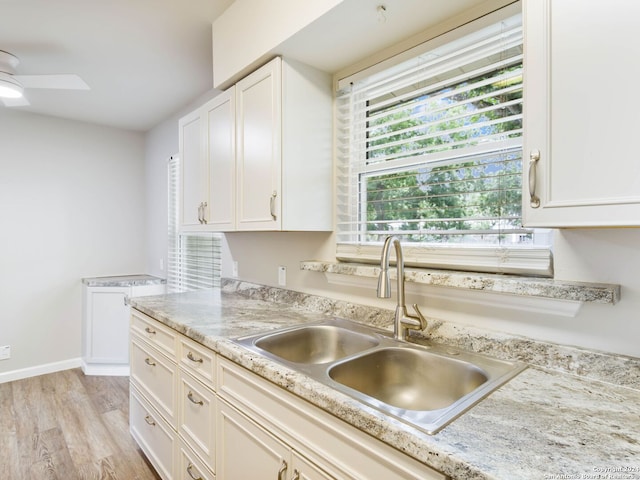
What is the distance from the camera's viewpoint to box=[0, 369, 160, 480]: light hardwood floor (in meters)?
2.05

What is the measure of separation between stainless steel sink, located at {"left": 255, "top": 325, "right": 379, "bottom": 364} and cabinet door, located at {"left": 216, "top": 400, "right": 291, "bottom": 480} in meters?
0.29

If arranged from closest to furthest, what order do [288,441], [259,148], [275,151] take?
[288,441], [275,151], [259,148]

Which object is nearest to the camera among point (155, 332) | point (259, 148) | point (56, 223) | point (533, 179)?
point (533, 179)

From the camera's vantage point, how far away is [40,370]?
3426mm

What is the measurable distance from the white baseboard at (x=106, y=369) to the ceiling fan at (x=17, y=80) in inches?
94.5

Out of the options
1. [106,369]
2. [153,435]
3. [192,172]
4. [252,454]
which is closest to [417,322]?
[252,454]

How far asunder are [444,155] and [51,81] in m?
2.38

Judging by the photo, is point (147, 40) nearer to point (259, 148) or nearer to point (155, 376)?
point (259, 148)

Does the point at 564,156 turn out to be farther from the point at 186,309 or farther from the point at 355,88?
the point at 186,309

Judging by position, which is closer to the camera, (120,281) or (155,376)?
(155,376)

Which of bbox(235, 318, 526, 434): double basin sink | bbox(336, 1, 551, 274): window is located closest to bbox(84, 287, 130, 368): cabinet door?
bbox(235, 318, 526, 434): double basin sink

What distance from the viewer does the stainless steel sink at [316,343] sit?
146 cm

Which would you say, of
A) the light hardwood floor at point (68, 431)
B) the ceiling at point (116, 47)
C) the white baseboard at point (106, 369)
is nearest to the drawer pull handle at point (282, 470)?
the light hardwood floor at point (68, 431)

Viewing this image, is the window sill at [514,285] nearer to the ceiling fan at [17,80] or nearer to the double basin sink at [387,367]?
the double basin sink at [387,367]
